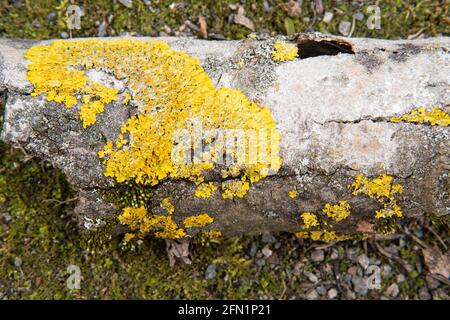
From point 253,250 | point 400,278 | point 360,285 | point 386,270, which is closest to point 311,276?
point 360,285

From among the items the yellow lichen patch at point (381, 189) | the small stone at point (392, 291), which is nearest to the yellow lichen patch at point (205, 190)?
the yellow lichen patch at point (381, 189)

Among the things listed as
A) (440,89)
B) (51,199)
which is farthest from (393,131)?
(51,199)

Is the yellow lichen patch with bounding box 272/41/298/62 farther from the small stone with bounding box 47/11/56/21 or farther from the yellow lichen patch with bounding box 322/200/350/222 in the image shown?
the small stone with bounding box 47/11/56/21

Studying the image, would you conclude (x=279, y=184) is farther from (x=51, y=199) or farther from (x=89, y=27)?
(x=89, y=27)

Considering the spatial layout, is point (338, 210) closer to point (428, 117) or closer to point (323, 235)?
point (323, 235)

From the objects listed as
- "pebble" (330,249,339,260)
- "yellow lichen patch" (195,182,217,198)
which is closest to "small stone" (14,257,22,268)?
"yellow lichen patch" (195,182,217,198)
